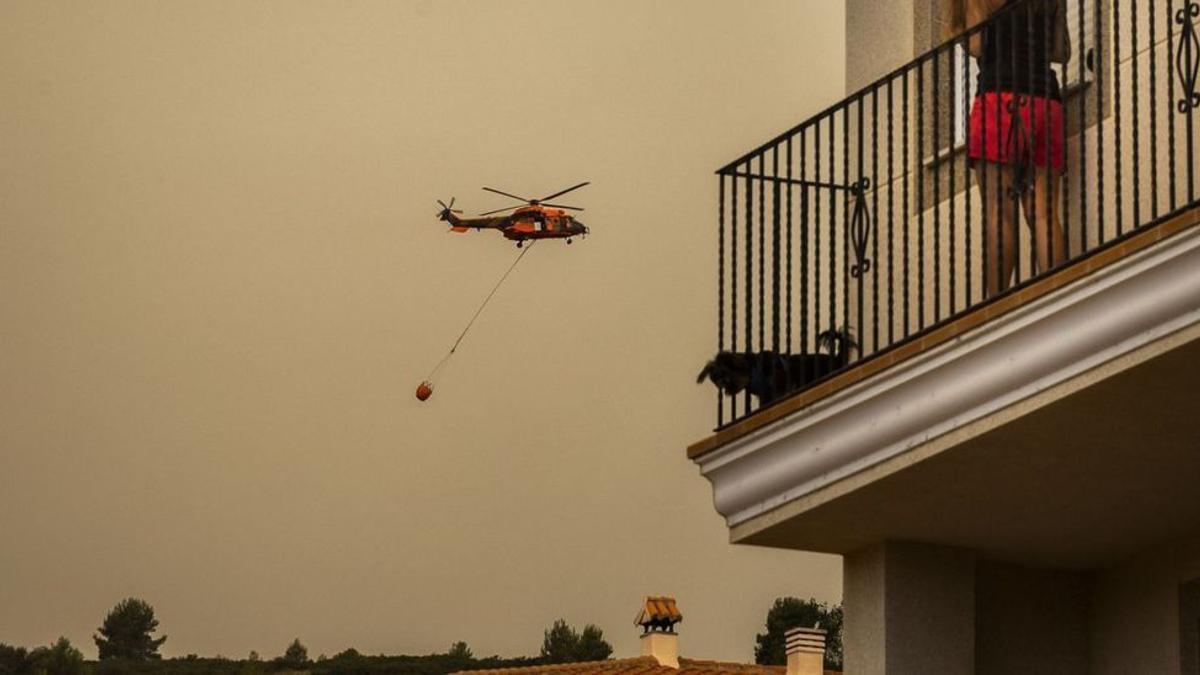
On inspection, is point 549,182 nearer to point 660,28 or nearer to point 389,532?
point 660,28

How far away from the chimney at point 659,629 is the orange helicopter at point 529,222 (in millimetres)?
6968

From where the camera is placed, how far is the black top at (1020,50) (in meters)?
13.3

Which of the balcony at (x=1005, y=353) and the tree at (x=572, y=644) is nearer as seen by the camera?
the balcony at (x=1005, y=353)

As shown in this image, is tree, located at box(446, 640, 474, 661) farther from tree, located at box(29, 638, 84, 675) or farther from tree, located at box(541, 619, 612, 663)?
tree, located at box(29, 638, 84, 675)

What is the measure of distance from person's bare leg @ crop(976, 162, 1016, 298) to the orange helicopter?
2579 centimetres

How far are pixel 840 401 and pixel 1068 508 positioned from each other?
128 centimetres

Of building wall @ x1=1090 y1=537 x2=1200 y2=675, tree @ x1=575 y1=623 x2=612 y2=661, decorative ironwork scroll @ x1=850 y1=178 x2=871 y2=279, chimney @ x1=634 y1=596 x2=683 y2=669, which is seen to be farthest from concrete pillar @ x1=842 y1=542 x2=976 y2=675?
tree @ x1=575 y1=623 x2=612 y2=661

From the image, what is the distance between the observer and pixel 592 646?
4681 cm

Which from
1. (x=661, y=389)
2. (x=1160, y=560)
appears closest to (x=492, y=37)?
(x=661, y=389)

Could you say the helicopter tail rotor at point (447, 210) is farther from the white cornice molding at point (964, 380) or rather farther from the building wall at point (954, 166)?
the white cornice molding at point (964, 380)

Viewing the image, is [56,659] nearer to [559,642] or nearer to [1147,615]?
[559,642]

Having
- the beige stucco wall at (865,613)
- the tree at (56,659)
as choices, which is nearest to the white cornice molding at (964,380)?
the beige stucco wall at (865,613)

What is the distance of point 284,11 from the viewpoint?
4569 centimetres

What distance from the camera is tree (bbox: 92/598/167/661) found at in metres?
46.2
